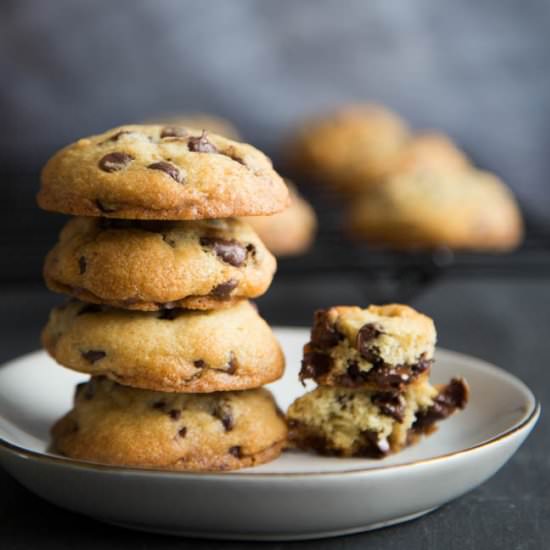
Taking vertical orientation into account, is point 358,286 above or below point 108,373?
below

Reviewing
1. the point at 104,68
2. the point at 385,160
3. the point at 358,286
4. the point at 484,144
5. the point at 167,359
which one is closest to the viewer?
the point at 167,359

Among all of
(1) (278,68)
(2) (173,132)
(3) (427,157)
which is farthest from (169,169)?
(1) (278,68)

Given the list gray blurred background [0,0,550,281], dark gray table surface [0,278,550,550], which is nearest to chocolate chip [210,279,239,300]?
dark gray table surface [0,278,550,550]

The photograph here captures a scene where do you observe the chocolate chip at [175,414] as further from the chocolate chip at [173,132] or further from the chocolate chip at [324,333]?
the chocolate chip at [173,132]

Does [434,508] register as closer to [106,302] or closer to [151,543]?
[151,543]

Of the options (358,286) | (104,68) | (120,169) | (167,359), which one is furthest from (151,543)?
(104,68)

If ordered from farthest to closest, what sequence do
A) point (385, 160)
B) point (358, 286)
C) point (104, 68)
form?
point (104, 68) → point (385, 160) → point (358, 286)
